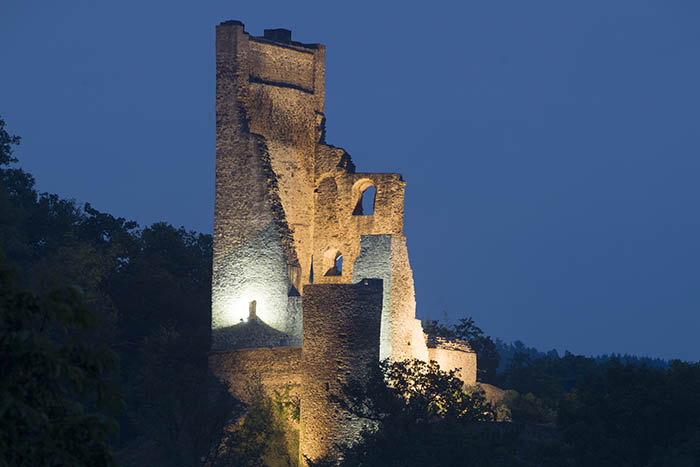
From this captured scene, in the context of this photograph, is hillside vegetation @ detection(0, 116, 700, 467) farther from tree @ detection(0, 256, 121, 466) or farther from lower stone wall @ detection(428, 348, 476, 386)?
tree @ detection(0, 256, 121, 466)

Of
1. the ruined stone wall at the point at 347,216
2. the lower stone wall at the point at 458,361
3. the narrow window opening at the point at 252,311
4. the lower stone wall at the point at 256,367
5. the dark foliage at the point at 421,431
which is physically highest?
the ruined stone wall at the point at 347,216

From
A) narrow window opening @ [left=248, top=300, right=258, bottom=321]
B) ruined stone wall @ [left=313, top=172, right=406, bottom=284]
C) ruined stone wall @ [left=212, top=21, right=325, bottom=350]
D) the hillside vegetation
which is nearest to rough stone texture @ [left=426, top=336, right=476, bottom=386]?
the hillside vegetation

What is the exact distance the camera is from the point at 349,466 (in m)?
25.9

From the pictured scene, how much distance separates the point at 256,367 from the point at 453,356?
296 inches

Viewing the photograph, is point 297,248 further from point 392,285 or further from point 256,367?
point 256,367

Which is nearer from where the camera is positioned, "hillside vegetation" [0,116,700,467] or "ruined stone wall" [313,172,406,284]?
"hillside vegetation" [0,116,700,467]

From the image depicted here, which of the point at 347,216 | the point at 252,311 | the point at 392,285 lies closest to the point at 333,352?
the point at 392,285

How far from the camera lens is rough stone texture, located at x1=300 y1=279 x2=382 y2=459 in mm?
27156

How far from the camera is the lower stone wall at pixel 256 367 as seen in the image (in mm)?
28719

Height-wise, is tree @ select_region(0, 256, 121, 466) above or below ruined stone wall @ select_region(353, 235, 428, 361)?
below

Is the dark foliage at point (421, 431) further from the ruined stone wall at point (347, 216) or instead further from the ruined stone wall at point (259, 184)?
the ruined stone wall at point (347, 216)

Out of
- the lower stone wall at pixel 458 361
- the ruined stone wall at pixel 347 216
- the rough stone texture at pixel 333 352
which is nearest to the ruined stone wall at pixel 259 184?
the ruined stone wall at pixel 347 216

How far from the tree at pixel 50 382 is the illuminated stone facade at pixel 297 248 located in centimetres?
1697

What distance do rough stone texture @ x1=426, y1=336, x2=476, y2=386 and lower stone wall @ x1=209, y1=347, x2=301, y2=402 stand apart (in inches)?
236
